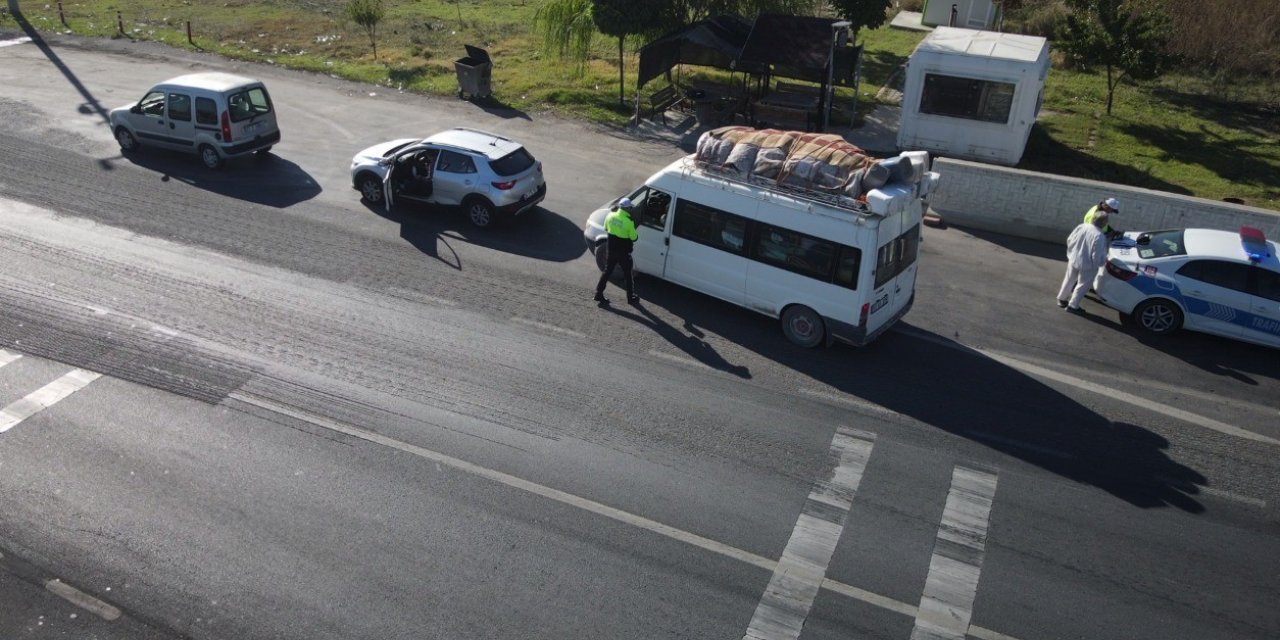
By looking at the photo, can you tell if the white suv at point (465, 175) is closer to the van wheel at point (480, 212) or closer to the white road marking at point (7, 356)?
the van wheel at point (480, 212)

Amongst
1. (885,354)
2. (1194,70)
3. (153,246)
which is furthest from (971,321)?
(1194,70)

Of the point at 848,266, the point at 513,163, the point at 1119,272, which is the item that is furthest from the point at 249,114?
the point at 1119,272

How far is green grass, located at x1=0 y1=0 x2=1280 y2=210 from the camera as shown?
20.3 m

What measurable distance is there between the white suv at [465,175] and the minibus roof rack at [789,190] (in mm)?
4064

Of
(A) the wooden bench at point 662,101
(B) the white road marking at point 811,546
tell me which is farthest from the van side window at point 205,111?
(B) the white road marking at point 811,546

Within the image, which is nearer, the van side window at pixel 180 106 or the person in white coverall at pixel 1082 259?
the person in white coverall at pixel 1082 259

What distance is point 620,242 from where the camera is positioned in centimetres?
1305

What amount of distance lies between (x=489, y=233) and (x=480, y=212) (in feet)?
1.39

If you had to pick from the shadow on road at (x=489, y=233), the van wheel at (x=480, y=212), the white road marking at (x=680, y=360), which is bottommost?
the white road marking at (x=680, y=360)

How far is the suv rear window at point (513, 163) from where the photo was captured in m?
15.7

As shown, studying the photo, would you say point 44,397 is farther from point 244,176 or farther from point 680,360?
point 244,176

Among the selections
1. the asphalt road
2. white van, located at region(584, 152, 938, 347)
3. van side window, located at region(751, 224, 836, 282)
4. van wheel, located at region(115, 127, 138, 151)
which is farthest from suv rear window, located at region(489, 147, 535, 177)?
van wheel, located at region(115, 127, 138, 151)

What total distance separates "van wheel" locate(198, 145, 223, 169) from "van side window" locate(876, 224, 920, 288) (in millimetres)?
14060

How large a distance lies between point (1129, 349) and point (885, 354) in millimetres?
3807
